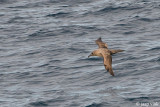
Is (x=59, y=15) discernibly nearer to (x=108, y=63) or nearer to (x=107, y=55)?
(x=107, y=55)

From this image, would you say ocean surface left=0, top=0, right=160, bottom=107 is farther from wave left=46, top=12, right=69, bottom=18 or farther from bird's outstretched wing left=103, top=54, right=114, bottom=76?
bird's outstretched wing left=103, top=54, right=114, bottom=76

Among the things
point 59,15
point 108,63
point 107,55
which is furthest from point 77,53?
point 108,63

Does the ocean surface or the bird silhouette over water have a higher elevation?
the bird silhouette over water

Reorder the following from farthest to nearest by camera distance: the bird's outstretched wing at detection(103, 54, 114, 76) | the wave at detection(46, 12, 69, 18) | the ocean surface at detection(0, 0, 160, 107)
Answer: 1. the wave at detection(46, 12, 69, 18)
2. the ocean surface at detection(0, 0, 160, 107)
3. the bird's outstretched wing at detection(103, 54, 114, 76)

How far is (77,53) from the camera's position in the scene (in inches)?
981

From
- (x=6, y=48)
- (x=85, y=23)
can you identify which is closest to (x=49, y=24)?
(x=85, y=23)

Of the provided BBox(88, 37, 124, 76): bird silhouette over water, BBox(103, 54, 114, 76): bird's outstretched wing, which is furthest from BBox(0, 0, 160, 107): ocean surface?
BBox(103, 54, 114, 76): bird's outstretched wing

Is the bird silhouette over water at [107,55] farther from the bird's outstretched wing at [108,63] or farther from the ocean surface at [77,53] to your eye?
the ocean surface at [77,53]

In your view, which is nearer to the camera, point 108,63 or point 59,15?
point 108,63

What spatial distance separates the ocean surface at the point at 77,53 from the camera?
19969 mm

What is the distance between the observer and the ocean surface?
Answer: 19969 millimetres

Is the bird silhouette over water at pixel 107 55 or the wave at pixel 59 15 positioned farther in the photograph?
the wave at pixel 59 15

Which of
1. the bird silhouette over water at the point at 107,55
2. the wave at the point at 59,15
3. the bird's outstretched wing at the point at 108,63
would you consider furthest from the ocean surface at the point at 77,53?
the bird's outstretched wing at the point at 108,63

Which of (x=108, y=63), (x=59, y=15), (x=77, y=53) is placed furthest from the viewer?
(x=59, y=15)
